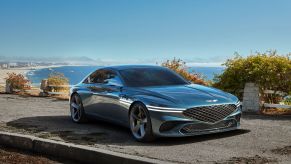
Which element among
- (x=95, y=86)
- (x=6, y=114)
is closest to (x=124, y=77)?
(x=95, y=86)

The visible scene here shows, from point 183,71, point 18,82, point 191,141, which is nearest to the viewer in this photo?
point 191,141

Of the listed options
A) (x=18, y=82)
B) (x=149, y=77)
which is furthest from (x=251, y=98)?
(x=18, y=82)

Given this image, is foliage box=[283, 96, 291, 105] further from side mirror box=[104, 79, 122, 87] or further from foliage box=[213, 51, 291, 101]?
side mirror box=[104, 79, 122, 87]

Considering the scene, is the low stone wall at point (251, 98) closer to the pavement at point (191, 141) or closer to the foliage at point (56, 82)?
the pavement at point (191, 141)

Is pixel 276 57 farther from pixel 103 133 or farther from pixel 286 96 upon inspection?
pixel 103 133

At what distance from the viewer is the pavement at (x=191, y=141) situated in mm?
6656

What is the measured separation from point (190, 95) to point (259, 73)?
6150mm

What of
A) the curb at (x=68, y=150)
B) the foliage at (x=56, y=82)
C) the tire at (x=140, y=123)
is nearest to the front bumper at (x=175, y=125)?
the tire at (x=140, y=123)

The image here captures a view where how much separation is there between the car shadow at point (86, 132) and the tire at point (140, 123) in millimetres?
127

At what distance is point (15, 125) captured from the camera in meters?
10.8

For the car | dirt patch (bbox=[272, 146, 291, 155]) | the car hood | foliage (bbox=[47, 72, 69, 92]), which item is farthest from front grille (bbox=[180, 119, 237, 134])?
foliage (bbox=[47, 72, 69, 92])

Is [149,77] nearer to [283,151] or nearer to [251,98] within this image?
[283,151]

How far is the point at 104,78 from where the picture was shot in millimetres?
10094

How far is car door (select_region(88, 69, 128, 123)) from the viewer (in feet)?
29.8
